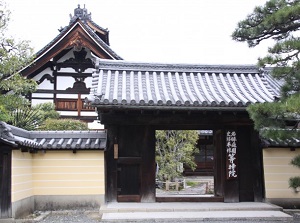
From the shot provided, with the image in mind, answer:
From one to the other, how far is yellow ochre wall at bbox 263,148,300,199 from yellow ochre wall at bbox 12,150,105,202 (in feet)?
15.1

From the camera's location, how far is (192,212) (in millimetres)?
8516

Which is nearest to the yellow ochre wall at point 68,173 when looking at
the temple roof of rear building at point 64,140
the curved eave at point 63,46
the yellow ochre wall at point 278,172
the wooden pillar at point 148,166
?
the temple roof of rear building at point 64,140

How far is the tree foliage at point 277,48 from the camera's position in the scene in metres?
6.12

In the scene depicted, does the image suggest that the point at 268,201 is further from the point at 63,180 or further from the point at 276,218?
the point at 63,180

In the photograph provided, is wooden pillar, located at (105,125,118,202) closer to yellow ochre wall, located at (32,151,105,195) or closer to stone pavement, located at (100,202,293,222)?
yellow ochre wall, located at (32,151,105,195)

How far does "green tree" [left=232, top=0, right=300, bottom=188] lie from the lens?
6129 millimetres

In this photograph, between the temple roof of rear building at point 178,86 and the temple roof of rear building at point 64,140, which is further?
the temple roof of rear building at point 64,140

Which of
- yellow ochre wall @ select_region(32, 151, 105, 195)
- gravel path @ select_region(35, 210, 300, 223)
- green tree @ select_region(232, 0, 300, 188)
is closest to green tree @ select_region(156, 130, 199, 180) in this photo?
yellow ochre wall @ select_region(32, 151, 105, 195)

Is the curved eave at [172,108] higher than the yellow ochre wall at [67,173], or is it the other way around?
the curved eave at [172,108]

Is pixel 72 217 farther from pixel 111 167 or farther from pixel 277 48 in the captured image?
pixel 277 48

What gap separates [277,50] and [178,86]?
4292 mm

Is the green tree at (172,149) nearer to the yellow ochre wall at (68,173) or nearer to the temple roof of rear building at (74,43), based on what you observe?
the temple roof of rear building at (74,43)

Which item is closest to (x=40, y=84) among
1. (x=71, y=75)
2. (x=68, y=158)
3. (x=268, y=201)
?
(x=71, y=75)

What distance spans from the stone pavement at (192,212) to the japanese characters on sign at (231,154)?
0.86m
